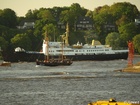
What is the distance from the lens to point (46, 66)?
169m

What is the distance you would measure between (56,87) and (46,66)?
77.8 m

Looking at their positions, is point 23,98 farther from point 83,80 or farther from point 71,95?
point 83,80

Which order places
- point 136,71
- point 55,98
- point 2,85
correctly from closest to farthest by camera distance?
1. point 55,98
2. point 2,85
3. point 136,71

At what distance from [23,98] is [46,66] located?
305ft

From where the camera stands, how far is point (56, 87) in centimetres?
9119

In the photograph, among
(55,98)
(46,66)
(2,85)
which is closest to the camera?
(55,98)

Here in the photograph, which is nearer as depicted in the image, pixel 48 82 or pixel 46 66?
pixel 48 82

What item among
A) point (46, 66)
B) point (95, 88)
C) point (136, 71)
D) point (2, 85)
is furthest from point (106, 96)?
point (46, 66)

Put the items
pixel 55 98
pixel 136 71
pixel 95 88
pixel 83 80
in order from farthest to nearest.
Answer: pixel 136 71, pixel 83 80, pixel 95 88, pixel 55 98

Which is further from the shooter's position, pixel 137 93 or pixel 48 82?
pixel 48 82

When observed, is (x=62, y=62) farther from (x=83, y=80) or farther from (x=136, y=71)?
(x=83, y=80)

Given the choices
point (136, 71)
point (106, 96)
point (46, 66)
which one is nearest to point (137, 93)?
point (106, 96)

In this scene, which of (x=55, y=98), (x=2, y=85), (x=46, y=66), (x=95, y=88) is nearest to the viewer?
(x=55, y=98)

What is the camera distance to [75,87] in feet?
296
